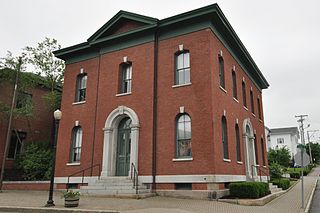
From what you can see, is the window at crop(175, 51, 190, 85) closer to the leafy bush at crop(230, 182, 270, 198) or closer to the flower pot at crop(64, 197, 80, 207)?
the leafy bush at crop(230, 182, 270, 198)

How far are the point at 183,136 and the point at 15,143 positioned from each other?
56.9 feet

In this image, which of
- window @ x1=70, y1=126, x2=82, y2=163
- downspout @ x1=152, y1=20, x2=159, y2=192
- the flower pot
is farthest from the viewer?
window @ x1=70, y1=126, x2=82, y2=163

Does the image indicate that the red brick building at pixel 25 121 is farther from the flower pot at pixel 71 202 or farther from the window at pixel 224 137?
the window at pixel 224 137

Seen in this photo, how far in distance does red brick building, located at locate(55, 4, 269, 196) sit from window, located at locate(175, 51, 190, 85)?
0.20ft

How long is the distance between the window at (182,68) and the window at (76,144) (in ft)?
25.3

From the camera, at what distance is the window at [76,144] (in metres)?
18.8

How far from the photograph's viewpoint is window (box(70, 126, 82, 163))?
1877cm

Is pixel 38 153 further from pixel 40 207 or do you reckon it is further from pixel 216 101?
pixel 216 101

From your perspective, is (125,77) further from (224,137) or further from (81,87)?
(224,137)

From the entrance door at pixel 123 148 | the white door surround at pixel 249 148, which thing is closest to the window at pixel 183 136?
the entrance door at pixel 123 148

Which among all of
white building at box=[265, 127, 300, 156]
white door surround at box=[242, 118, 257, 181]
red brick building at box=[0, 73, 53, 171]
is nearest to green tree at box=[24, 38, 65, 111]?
red brick building at box=[0, 73, 53, 171]

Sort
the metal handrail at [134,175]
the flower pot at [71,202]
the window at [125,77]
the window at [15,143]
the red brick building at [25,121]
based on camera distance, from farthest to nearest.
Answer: the window at [15,143] < the red brick building at [25,121] < the window at [125,77] < the metal handrail at [134,175] < the flower pot at [71,202]

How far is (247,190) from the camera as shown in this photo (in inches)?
533

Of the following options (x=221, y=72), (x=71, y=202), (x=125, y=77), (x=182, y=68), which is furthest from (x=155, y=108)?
(x=71, y=202)
